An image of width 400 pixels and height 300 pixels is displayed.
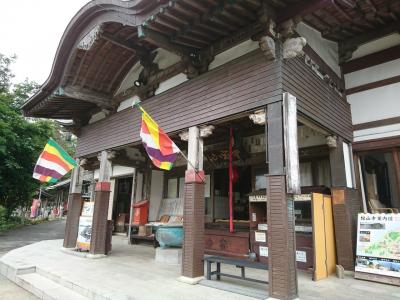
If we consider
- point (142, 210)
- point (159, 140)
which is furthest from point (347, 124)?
point (142, 210)

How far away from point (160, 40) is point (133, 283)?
4656mm

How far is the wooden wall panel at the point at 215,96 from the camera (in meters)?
5.21

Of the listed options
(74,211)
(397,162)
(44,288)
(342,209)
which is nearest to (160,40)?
(342,209)

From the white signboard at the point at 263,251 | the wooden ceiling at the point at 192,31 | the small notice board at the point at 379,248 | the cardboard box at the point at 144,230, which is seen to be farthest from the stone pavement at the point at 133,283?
the wooden ceiling at the point at 192,31

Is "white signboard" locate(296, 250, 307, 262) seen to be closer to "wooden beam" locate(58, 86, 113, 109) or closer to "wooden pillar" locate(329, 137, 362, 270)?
"wooden pillar" locate(329, 137, 362, 270)

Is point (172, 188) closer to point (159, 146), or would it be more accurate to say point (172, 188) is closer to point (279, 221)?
point (159, 146)

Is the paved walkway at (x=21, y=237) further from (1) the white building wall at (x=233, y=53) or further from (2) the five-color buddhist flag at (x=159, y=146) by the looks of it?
(1) the white building wall at (x=233, y=53)

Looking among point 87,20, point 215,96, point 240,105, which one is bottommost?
point 240,105

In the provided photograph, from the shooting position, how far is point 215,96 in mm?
5984

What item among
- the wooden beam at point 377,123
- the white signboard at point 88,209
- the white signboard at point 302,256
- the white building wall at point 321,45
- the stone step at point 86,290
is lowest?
the stone step at point 86,290

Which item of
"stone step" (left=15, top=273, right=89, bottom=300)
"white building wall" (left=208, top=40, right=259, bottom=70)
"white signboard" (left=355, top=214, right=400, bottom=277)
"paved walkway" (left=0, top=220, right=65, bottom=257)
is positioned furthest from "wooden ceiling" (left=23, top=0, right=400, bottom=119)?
"paved walkway" (left=0, top=220, right=65, bottom=257)

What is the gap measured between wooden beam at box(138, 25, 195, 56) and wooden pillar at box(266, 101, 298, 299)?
2519mm

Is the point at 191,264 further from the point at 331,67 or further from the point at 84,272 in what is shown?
the point at 331,67

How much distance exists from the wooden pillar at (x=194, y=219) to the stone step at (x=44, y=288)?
1.84 meters
